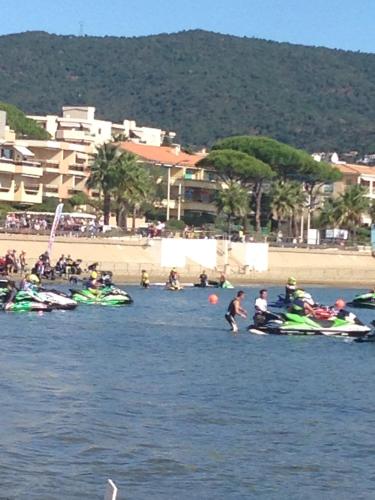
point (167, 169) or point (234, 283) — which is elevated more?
point (167, 169)

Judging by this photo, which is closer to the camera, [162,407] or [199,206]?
[162,407]

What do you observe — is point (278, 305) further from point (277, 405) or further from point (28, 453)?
point (28, 453)

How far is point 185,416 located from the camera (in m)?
23.9

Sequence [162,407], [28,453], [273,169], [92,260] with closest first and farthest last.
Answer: [28,453], [162,407], [92,260], [273,169]

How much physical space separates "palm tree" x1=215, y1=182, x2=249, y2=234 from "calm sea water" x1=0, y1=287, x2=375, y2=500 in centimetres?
6548

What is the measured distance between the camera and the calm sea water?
61.7 feet

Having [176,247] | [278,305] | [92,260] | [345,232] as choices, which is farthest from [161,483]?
[345,232]

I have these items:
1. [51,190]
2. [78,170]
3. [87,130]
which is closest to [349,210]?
[78,170]

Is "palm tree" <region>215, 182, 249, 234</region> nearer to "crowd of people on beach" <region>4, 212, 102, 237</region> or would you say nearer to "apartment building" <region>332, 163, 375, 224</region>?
"crowd of people on beach" <region>4, 212, 102, 237</region>

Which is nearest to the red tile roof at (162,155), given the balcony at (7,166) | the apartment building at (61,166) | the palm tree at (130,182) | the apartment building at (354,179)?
the apartment building at (61,166)

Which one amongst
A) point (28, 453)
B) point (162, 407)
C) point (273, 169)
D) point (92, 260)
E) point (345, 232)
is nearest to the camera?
point (28, 453)

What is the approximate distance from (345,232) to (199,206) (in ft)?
50.5

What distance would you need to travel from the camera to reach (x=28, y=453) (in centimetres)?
2002

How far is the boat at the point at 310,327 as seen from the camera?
133 feet
